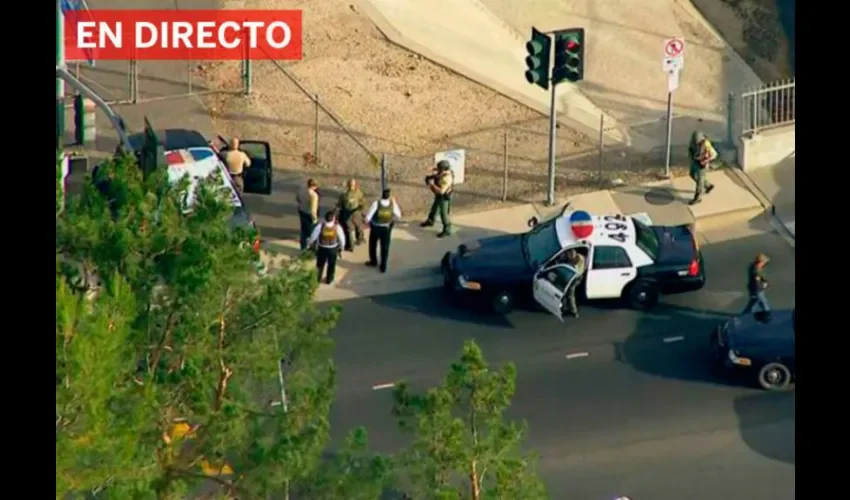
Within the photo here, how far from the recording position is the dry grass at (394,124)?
3067 centimetres

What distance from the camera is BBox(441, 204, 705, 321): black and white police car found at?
25.9 metres

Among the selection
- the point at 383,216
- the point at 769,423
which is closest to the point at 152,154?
the point at 383,216

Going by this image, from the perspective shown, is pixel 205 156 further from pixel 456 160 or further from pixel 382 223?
pixel 456 160

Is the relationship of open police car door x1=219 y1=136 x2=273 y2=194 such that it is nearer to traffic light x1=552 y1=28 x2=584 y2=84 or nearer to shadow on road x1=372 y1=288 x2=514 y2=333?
shadow on road x1=372 y1=288 x2=514 y2=333

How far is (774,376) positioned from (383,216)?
610 cm

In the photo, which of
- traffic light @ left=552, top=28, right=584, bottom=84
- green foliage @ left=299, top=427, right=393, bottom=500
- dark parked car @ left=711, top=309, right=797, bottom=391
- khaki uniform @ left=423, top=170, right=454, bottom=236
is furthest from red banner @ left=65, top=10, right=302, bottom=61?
green foliage @ left=299, top=427, right=393, bottom=500

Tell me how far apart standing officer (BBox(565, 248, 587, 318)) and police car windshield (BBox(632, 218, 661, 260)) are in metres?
0.88

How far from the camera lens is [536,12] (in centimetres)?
3794

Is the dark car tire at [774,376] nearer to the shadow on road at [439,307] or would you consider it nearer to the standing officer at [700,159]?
the shadow on road at [439,307]

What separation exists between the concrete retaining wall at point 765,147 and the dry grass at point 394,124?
1.65 m

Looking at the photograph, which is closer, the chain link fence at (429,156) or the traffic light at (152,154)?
the traffic light at (152,154)

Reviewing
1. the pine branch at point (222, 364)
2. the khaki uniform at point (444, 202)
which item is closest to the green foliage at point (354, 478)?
the pine branch at point (222, 364)
